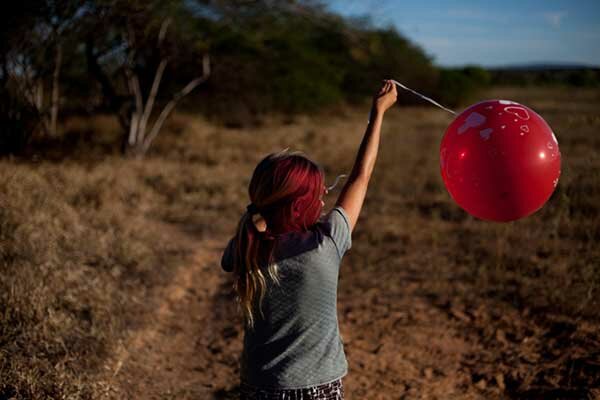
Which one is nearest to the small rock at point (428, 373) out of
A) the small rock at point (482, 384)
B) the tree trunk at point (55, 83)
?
the small rock at point (482, 384)

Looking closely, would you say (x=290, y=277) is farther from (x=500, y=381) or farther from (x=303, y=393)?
(x=500, y=381)

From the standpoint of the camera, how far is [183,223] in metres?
6.82

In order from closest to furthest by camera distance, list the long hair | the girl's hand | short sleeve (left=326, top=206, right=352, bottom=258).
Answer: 1. the long hair
2. short sleeve (left=326, top=206, right=352, bottom=258)
3. the girl's hand

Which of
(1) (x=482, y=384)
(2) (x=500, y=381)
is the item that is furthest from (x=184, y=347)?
(2) (x=500, y=381)

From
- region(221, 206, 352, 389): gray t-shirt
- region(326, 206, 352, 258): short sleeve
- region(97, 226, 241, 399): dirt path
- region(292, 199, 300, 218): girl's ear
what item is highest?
region(292, 199, 300, 218): girl's ear

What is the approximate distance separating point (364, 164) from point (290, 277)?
0.51 m

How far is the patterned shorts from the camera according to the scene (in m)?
1.82

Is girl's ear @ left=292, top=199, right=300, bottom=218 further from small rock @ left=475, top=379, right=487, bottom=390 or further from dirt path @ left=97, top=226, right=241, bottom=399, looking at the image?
small rock @ left=475, top=379, right=487, bottom=390

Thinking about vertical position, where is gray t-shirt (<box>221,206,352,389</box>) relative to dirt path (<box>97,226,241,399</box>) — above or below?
above

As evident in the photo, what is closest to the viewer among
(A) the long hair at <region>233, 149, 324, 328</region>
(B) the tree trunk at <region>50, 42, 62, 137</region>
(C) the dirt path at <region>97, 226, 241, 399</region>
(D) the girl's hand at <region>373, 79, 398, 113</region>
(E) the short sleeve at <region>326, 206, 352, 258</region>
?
(A) the long hair at <region>233, 149, 324, 328</region>

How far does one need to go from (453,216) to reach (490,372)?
142 inches

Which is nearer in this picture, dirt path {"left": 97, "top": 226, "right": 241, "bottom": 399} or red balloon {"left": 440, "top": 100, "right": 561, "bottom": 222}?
red balloon {"left": 440, "top": 100, "right": 561, "bottom": 222}

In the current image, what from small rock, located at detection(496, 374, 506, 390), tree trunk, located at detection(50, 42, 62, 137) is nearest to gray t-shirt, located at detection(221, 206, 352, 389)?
small rock, located at detection(496, 374, 506, 390)

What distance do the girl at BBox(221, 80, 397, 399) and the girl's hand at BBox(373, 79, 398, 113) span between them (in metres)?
0.42
